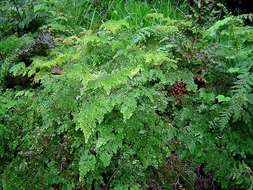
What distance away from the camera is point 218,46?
12.8ft

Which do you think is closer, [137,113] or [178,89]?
[137,113]

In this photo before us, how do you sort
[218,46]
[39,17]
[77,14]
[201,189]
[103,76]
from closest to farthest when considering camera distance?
[103,76] < [201,189] < [218,46] < [39,17] < [77,14]

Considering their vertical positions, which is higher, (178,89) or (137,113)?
(137,113)

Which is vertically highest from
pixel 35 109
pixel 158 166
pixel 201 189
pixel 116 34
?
pixel 116 34

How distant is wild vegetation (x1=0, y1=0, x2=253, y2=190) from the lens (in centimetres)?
327

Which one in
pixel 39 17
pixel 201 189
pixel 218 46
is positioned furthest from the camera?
pixel 39 17

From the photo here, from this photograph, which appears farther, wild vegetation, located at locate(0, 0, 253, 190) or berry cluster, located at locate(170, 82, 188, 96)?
berry cluster, located at locate(170, 82, 188, 96)

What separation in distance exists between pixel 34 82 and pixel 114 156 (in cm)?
110

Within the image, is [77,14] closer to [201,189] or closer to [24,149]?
[24,149]

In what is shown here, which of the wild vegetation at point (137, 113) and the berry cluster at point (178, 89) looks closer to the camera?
the wild vegetation at point (137, 113)

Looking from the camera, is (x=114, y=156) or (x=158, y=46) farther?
(x=158, y=46)

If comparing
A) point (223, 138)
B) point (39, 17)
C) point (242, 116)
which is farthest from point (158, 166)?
point (39, 17)

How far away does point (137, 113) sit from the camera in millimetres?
3330

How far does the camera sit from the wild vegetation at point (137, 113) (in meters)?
3.27
